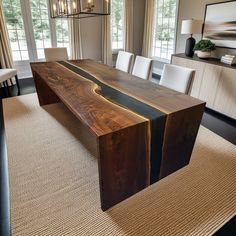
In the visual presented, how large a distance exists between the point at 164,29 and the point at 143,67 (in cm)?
277

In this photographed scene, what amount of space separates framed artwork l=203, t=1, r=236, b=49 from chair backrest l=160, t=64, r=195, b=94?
1790mm

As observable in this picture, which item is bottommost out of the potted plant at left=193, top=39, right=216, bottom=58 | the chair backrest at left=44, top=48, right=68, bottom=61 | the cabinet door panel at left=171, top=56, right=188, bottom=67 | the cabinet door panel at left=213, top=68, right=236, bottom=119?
the cabinet door panel at left=213, top=68, right=236, bottom=119

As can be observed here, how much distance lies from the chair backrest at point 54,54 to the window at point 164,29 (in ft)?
8.58

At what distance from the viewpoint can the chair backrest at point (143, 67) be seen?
99.3 inches

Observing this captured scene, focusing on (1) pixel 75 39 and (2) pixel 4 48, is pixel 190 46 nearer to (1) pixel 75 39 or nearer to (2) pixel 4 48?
(1) pixel 75 39

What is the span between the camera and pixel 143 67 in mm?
2609

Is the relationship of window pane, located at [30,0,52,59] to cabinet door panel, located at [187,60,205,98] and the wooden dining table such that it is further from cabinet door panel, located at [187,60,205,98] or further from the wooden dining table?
cabinet door panel, located at [187,60,205,98]

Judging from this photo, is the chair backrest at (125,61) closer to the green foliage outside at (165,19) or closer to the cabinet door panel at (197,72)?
the cabinet door panel at (197,72)

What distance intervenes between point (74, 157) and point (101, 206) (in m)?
0.71

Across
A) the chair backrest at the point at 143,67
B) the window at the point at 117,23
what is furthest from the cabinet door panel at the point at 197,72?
the window at the point at 117,23

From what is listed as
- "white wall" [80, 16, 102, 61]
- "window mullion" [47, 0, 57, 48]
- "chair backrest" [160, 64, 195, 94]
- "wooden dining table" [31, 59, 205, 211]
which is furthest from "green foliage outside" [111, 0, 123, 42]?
"wooden dining table" [31, 59, 205, 211]

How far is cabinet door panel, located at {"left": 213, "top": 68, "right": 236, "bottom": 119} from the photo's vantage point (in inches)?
106

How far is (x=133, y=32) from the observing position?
5.30 meters

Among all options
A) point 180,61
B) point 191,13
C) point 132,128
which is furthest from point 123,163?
point 191,13
